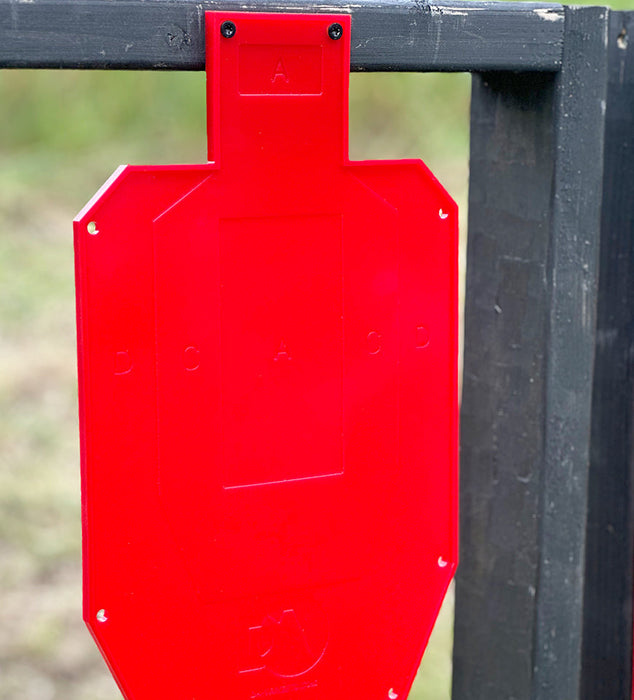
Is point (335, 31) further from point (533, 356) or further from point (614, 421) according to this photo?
point (614, 421)

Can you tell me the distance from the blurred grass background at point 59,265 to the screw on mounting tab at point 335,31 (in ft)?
5.73

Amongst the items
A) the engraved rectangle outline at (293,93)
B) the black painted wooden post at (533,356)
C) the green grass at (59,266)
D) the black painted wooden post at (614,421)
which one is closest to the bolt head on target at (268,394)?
the engraved rectangle outline at (293,93)

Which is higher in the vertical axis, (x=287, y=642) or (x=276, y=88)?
(x=276, y=88)

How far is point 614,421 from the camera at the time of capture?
51.6 inches

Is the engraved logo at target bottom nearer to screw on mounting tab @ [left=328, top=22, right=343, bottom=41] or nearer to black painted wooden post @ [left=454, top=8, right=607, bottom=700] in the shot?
black painted wooden post @ [left=454, top=8, right=607, bottom=700]

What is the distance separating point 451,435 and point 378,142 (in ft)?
16.5

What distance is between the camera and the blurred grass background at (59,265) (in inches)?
104

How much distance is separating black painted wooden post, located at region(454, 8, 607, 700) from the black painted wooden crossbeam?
2.3 inches

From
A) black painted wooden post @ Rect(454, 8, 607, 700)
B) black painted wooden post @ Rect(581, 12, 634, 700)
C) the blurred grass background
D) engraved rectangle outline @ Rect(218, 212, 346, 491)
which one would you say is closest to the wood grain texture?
black painted wooden post @ Rect(454, 8, 607, 700)

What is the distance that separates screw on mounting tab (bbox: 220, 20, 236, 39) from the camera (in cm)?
92

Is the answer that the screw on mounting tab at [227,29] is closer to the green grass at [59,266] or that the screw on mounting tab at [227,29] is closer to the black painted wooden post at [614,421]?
the black painted wooden post at [614,421]

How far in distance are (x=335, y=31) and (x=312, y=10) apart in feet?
0.08

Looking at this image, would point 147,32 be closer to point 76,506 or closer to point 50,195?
point 76,506

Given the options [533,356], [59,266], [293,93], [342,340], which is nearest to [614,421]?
[533,356]
